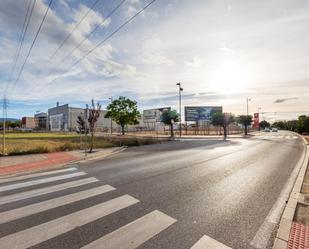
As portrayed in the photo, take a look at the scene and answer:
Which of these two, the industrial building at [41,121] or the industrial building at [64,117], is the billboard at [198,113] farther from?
the industrial building at [41,121]

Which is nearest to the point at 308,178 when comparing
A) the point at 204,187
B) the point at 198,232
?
the point at 204,187

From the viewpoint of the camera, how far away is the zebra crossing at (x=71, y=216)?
3.59 meters

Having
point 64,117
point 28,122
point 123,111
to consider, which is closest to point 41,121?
point 28,122

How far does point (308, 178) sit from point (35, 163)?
11.8m

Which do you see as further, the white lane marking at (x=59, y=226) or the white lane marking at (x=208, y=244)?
the white lane marking at (x=59, y=226)

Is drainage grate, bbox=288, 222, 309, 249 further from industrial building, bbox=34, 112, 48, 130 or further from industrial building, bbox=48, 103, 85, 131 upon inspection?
industrial building, bbox=34, 112, 48, 130

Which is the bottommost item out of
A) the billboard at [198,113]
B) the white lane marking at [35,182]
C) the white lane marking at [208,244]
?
the white lane marking at [208,244]

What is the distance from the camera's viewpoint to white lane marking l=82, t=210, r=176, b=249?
3488mm

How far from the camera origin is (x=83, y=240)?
3.62 metres

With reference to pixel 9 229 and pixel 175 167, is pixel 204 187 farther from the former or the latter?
pixel 9 229

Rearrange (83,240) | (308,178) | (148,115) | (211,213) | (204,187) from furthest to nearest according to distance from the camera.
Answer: (148,115) → (308,178) → (204,187) → (211,213) → (83,240)

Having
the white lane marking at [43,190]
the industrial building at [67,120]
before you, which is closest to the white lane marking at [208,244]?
the white lane marking at [43,190]

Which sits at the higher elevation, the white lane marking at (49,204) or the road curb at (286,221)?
the white lane marking at (49,204)

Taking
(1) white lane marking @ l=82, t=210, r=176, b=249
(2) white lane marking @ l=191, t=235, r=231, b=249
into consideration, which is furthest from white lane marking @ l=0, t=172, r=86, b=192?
(2) white lane marking @ l=191, t=235, r=231, b=249
